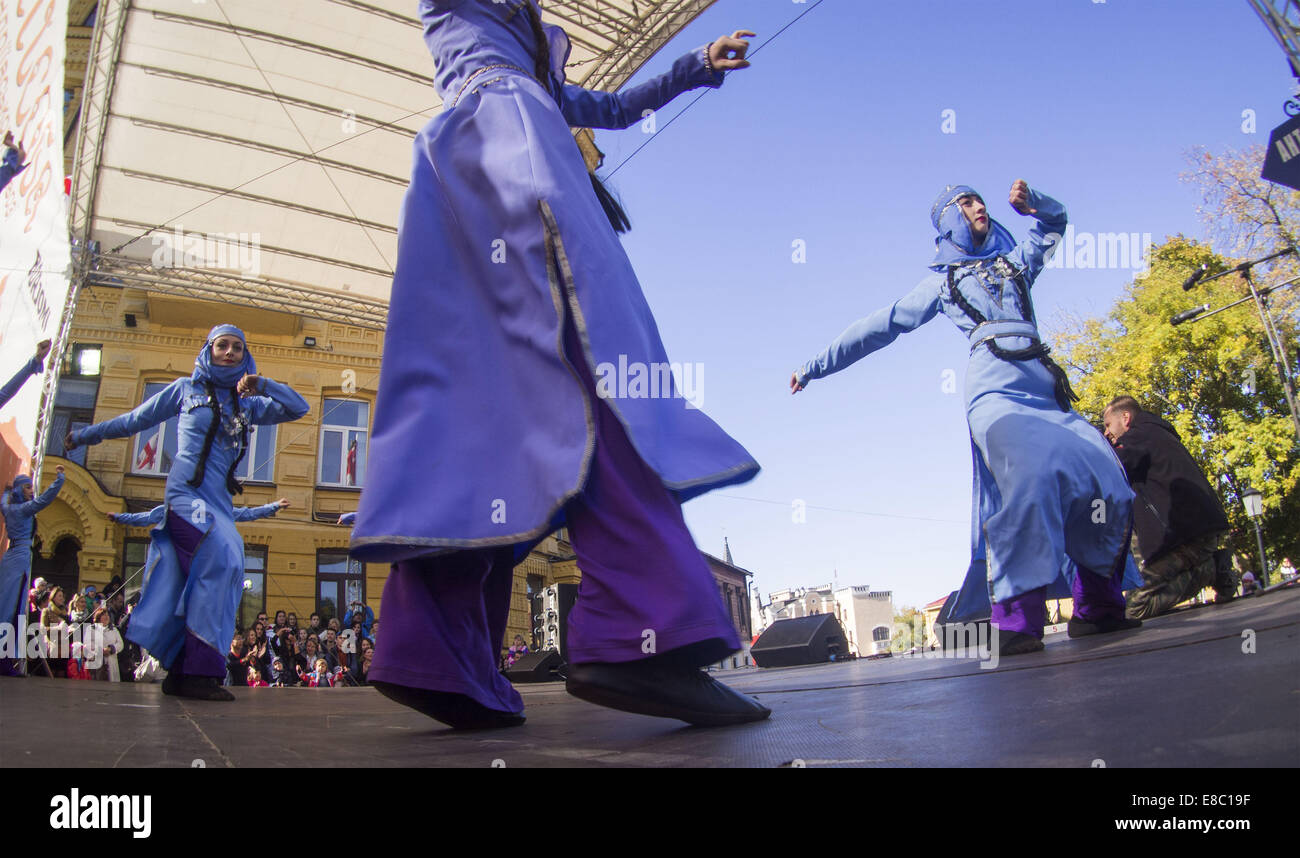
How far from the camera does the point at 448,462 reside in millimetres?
1738

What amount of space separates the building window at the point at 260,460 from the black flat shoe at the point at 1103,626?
15.5 metres

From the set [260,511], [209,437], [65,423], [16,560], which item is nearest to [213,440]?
[209,437]

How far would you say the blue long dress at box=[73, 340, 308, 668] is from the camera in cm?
390

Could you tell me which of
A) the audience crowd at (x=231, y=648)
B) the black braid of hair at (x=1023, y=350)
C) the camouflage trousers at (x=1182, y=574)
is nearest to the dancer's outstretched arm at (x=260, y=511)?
the audience crowd at (x=231, y=648)

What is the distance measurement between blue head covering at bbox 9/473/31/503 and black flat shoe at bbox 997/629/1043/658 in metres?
7.44

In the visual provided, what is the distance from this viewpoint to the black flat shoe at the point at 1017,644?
3.06 m

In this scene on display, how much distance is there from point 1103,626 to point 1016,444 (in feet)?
2.71

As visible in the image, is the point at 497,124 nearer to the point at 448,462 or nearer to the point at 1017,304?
the point at 448,462

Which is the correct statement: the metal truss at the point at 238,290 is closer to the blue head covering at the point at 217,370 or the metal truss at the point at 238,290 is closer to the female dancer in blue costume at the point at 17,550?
the female dancer in blue costume at the point at 17,550

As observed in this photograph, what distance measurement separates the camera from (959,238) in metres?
4.09

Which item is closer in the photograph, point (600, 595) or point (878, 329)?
point (600, 595)

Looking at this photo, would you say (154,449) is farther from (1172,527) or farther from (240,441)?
(1172,527)

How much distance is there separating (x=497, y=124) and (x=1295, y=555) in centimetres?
2088

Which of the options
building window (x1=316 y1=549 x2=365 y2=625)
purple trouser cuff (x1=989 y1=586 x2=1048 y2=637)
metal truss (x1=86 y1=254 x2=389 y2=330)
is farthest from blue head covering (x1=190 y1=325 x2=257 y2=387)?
building window (x1=316 y1=549 x2=365 y2=625)
